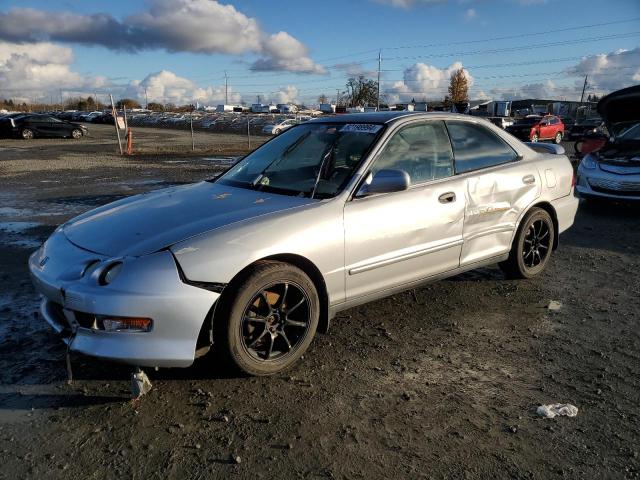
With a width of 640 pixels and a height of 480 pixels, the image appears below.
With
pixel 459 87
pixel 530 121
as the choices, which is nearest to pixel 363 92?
pixel 459 87

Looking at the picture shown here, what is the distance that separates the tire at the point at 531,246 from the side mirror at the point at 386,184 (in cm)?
178

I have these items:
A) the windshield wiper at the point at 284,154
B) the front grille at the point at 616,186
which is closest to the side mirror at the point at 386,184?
the windshield wiper at the point at 284,154

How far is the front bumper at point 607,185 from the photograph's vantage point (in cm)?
807

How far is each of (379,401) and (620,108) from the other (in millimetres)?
8659

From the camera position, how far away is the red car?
27609mm

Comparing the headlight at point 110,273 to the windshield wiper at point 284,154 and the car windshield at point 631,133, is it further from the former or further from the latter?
the car windshield at point 631,133

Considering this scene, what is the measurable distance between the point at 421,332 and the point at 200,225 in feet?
6.09

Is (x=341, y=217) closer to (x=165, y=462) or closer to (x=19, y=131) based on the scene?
(x=165, y=462)

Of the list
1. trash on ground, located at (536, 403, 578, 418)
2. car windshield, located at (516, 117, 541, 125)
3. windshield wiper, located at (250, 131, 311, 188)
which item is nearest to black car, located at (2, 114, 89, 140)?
car windshield, located at (516, 117, 541, 125)

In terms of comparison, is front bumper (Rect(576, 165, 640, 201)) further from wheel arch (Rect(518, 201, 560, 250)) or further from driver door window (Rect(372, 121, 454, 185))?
driver door window (Rect(372, 121, 454, 185))

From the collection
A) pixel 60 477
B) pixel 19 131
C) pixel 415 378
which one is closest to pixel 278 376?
pixel 415 378

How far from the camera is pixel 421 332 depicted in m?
3.91

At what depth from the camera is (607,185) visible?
838 cm

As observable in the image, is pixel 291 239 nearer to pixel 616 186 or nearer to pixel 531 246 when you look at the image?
pixel 531 246
